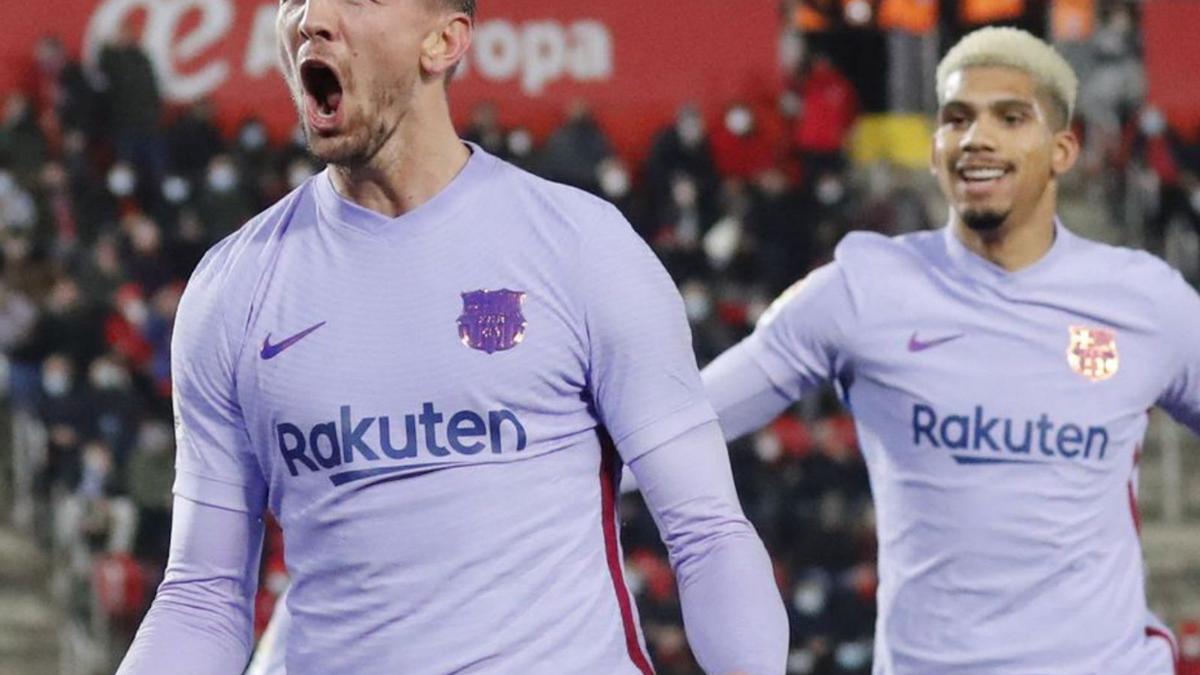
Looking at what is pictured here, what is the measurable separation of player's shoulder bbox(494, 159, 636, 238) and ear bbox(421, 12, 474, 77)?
19cm

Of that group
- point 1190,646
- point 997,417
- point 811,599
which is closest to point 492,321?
point 997,417

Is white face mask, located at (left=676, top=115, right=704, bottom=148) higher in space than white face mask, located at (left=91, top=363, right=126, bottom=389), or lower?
higher

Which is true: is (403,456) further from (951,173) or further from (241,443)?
(951,173)

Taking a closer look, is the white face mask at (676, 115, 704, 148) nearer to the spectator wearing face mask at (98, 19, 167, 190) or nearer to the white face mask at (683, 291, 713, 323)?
the white face mask at (683, 291, 713, 323)

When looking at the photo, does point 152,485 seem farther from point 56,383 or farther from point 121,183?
point 121,183

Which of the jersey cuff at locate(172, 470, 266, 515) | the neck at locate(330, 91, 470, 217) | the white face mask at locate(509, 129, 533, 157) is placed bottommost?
the white face mask at locate(509, 129, 533, 157)

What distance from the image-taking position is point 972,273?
5113 mm

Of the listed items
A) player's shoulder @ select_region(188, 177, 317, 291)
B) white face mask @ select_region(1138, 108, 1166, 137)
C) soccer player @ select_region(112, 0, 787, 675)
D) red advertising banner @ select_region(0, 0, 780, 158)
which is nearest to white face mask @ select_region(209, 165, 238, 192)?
red advertising banner @ select_region(0, 0, 780, 158)

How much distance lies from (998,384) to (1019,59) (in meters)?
0.76

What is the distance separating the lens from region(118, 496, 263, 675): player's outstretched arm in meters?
3.27

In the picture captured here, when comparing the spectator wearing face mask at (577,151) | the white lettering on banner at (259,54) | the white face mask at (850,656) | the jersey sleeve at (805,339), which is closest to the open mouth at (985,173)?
the jersey sleeve at (805,339)

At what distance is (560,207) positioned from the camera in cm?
325

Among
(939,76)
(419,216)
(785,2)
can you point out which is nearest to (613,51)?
(785,2)

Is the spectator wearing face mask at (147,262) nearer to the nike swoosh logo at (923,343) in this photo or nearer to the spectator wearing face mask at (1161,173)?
the spectator wearing face mask at (1161,173)
